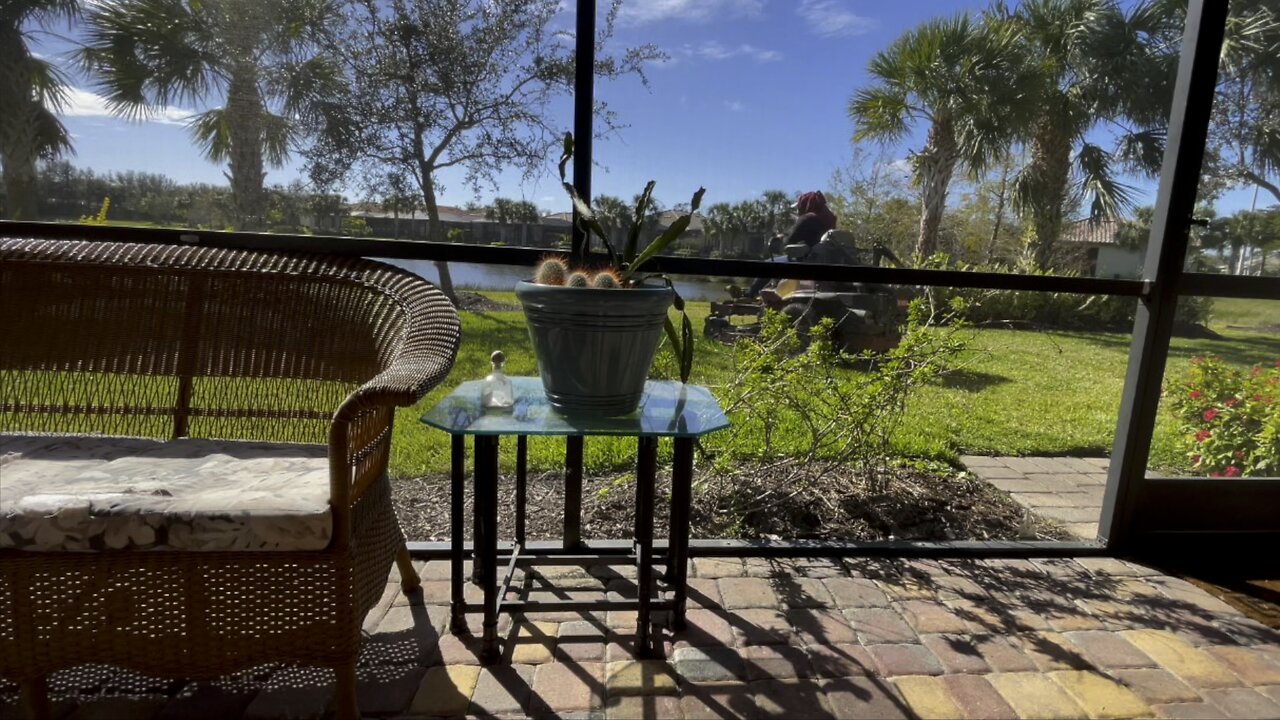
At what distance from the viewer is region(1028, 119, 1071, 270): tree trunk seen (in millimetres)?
2272

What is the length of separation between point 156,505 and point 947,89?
8.21 ft

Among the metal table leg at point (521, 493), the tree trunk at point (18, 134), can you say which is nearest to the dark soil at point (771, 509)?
the metal table leg at point (521, 493)

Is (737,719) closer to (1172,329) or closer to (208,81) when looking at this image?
(1172,329)

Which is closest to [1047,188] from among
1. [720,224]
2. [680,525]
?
[720,224]

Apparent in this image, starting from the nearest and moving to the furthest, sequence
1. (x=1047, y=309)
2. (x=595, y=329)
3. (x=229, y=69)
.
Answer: (x=595, y=329) → (x=229, y=69) → (x=1047, y=309)

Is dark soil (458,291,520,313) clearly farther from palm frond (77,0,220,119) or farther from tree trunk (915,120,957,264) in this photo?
tree trunk (915,120,957,264)

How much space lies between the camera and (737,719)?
1.39 metres

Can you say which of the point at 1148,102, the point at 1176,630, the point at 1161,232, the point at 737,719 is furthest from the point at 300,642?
the point at 1148,102

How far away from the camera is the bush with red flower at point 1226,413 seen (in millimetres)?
2393

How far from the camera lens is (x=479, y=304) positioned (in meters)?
2.10

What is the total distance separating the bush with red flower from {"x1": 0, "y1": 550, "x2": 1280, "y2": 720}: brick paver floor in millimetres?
727

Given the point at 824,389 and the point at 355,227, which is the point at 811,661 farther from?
the point at 355,227

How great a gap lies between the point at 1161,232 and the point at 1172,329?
1.08 feet

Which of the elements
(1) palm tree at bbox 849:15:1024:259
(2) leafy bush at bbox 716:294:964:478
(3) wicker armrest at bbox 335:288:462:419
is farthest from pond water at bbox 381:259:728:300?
(1) palm tree at bbox 849:15:1024:259
